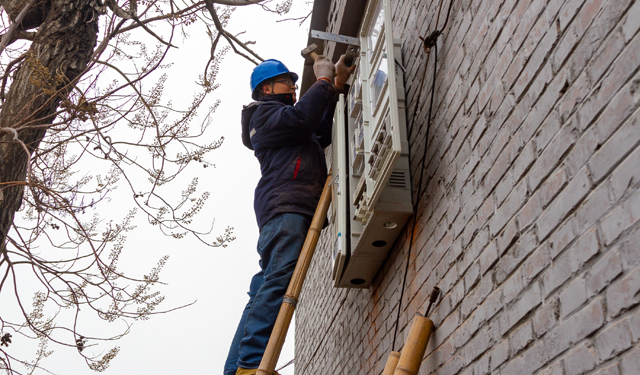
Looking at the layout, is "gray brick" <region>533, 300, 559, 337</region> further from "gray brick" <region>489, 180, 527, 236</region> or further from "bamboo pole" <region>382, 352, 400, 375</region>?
"bamboo pole" <region>382, 352, 400, 375</region>

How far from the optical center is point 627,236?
51.7 inches

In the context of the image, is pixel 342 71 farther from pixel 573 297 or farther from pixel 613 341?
pixel 613 341

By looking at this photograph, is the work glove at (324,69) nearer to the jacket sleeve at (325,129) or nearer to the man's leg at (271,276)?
the jacket sleeve at (325,129)

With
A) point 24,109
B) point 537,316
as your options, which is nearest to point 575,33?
point 537,316

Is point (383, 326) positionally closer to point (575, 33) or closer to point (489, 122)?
point (489, 122)

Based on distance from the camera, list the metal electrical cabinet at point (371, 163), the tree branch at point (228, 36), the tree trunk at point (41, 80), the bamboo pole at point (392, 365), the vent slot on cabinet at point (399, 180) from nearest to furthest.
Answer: the bamboo pole at point (392, 365)
the metal electrical cabinet at point (371, 163)
the vent slot on cabinet at point (399, 180)
the tree trunk at point (41, 80)
the tree branch at point (228, 36)

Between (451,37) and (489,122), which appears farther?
(451,37)

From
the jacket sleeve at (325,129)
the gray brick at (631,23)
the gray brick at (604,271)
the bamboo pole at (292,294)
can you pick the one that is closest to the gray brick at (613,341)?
the gray brick at (604,271)

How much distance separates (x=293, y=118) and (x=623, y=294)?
2.88 m

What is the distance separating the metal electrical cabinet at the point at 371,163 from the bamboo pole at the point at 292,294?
0.19 meters

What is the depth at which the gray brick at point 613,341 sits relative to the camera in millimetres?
1278

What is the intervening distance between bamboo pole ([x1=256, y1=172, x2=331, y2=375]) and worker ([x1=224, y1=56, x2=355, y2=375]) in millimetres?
126

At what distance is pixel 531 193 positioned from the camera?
1764 mm

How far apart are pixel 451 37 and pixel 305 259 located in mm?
1602
